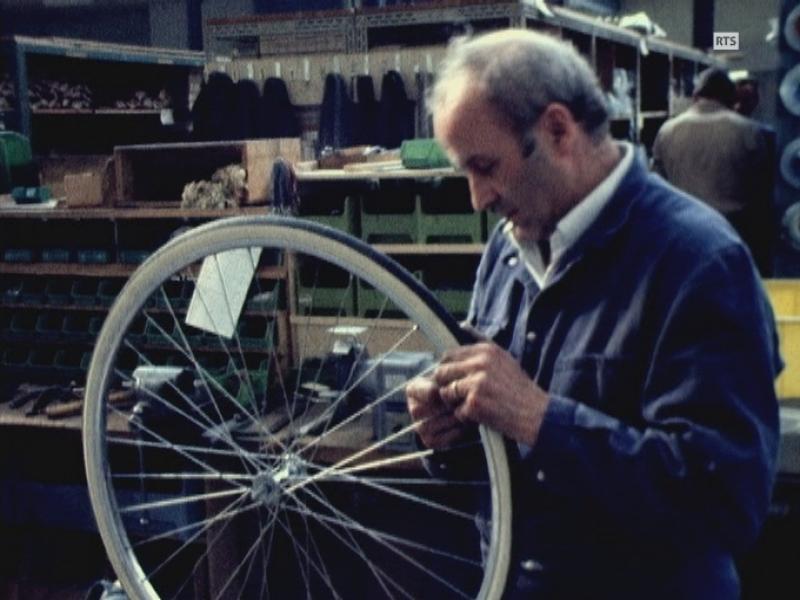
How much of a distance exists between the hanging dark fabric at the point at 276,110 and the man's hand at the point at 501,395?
438 cm

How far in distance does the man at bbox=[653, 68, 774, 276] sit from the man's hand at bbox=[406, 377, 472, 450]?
3586 mm

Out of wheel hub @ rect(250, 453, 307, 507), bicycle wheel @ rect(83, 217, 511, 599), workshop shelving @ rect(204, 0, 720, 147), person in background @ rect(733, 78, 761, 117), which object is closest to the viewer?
wheel hub @ rect(250, 453, 307, 507)

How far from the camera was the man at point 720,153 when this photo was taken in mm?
4523

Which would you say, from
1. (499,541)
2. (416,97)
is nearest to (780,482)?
(499,541)

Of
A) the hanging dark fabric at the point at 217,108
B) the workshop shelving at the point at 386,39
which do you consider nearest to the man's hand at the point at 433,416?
the workshop shelving at the point at 386,39

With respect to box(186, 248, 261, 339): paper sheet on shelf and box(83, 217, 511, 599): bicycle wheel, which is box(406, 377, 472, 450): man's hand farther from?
box(186, 248, 261, 339): paper sheet on shelf

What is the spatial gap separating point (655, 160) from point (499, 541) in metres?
3.80

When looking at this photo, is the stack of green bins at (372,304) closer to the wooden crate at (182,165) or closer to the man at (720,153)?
the wooden crate at (182,165)

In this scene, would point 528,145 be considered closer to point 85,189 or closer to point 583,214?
point 583,214

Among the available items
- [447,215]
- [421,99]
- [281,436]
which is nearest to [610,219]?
[281,436]

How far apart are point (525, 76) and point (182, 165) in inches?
81.9

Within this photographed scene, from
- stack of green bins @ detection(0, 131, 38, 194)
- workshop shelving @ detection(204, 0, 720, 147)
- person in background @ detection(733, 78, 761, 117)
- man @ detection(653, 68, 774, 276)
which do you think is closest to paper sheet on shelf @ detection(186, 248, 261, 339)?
stack of green bins @ detection(0, 131, 38, 194)

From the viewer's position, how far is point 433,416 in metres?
1.28

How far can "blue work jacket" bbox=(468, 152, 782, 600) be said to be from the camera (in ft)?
3.44
